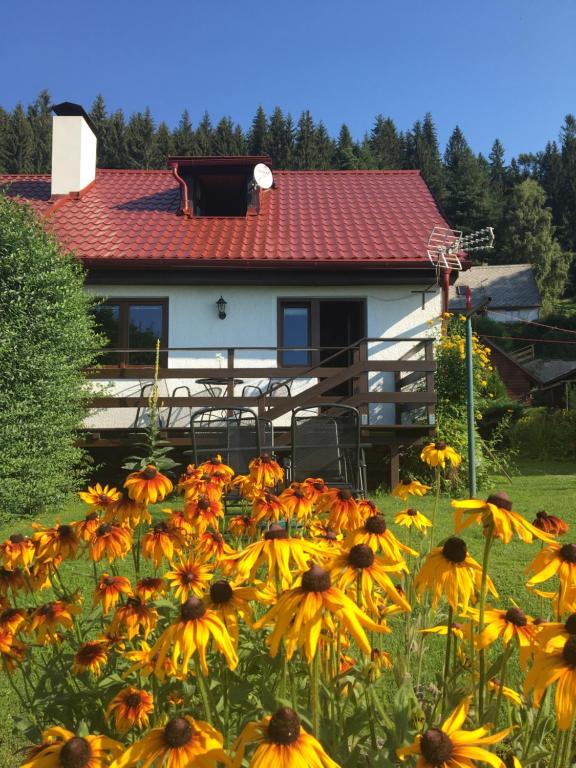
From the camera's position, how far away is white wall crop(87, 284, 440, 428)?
9680 millimetres

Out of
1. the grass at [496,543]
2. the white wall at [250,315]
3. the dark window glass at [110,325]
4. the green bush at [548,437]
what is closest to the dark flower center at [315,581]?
the grass at [496,543]

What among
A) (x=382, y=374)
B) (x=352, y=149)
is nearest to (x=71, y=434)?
(x=382, y=374)

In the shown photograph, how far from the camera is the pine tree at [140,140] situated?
50.6 meters

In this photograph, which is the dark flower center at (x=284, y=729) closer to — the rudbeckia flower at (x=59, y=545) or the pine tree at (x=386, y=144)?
the rudbeckia flower at (x=59, y=545)

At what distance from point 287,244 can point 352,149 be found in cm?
5587

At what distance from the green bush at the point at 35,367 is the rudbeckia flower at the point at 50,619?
5221 mm

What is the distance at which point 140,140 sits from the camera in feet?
171

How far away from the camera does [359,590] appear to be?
123cm

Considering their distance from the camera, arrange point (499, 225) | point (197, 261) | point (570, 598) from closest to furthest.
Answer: point (570, 598), point (197, 261), point (499, 225)

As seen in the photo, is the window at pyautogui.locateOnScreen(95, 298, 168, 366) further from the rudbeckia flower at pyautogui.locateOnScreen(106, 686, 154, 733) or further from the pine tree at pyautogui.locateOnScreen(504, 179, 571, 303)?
the pine tree at pyautogui.locateOnScreen(504, 179, 571, 303)

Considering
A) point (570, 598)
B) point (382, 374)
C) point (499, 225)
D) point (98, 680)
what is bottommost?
point (98, 680)

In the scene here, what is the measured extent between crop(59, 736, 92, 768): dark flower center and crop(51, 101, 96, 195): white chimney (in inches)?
507

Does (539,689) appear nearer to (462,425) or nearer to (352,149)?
(462,425)

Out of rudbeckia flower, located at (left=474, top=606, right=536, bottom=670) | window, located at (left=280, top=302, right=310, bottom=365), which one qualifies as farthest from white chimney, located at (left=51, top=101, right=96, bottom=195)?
rudbeckia flower, located at (left=474, top=606, right=536, bottom=670)
